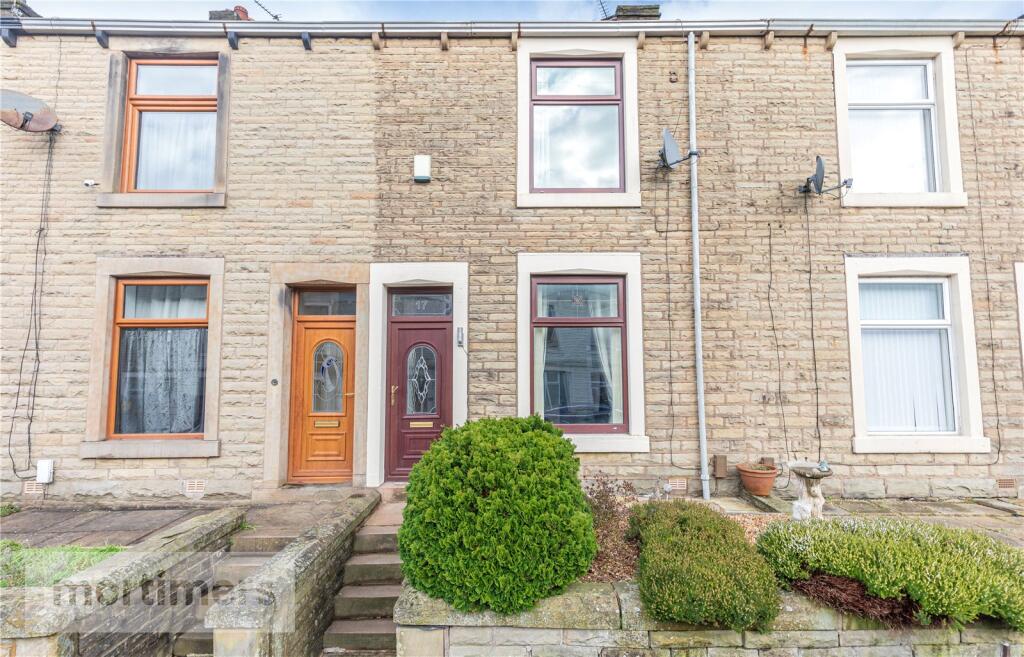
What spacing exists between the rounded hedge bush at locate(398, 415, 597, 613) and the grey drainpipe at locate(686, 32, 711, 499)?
2852 mm

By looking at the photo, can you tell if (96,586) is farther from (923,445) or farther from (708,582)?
(923,445)

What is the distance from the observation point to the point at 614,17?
617 cm

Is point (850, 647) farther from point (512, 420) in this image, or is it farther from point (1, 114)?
point (1, 114)

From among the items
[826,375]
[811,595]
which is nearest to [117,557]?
[811,595]

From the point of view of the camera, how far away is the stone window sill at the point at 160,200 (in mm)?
5625

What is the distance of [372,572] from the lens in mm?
3914

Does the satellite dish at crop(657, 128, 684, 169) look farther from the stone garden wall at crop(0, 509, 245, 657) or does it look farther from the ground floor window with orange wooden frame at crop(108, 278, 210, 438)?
the stone garden wall at crop(0, 509, 245, 657)

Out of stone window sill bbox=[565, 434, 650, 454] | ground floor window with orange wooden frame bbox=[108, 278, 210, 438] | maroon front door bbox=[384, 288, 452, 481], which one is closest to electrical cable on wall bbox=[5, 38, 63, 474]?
ground floor window with orange wooden frame bbox=[108, 278, 210, 438]

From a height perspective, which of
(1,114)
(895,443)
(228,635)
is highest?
(1,114)

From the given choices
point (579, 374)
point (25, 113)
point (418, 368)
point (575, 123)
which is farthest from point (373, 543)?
point (25, 113)

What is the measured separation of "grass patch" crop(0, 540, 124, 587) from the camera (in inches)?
126

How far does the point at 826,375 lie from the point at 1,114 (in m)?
10.1

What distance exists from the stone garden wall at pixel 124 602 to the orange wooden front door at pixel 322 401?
1472mm

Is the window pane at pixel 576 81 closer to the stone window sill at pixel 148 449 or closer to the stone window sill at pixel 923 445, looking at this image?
the stone window sill at pixel 923 445
